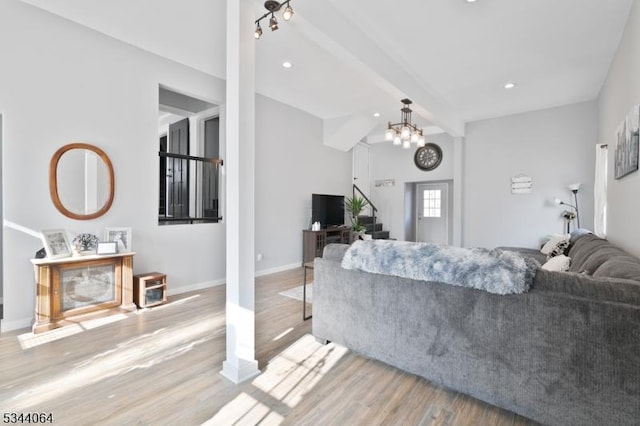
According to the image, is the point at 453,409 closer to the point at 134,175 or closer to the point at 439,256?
the point at 439,256

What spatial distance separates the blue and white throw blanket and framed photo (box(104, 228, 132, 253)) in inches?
102

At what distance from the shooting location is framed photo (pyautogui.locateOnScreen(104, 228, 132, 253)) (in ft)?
11.1

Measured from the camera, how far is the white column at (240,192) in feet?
6.61

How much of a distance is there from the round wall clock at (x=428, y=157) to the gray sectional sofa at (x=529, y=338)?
5127 millimetres

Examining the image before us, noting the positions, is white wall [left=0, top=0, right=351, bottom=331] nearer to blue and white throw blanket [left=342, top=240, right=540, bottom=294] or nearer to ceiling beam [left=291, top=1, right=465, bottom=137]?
ceiling beam [left=291, top=1, right=465, bottom=137]

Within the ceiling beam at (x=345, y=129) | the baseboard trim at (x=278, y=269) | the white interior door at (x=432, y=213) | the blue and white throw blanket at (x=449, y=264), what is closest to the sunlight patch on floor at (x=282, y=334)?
the blue and white throw blanket at (x=449, y=264)

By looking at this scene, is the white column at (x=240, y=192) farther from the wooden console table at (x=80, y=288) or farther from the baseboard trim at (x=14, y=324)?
the baseboard trim at (x=14, y=324)

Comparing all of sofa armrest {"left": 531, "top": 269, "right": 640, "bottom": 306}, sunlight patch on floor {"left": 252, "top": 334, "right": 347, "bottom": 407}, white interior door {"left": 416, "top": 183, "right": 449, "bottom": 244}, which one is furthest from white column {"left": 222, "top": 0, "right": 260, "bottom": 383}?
white interior door {"left": 416, "top": 183, "right": 449, "bottom": 244}

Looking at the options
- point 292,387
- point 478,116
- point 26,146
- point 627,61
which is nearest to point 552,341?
point 292,387

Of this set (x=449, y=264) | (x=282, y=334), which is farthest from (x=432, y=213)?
(x=449, y=264)

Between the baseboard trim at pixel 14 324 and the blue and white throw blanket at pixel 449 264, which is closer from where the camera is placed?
the blue and white throw blanket at pixel 449 264

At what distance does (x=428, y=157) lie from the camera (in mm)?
7234

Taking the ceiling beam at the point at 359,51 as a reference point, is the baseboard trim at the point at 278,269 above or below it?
below

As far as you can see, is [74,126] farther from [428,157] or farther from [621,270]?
[428,157]
